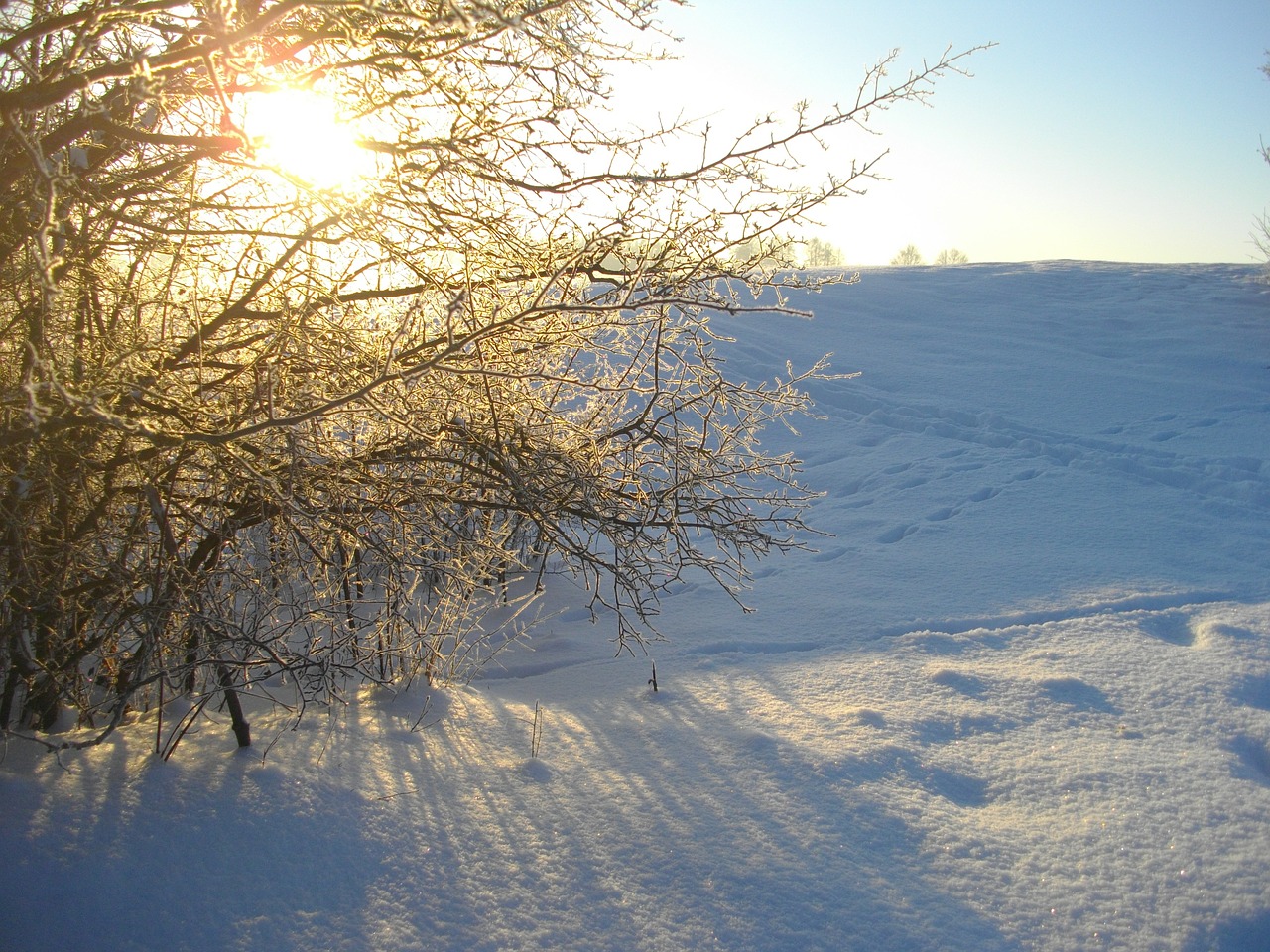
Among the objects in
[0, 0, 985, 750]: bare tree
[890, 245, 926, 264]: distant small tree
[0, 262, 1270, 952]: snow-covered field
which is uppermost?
[890, 245, 926, 264]: distant small tree

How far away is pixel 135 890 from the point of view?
94.7 inches

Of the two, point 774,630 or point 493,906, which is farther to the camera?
point 774,630

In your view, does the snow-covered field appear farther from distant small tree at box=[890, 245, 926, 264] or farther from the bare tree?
distant small tree at box=[890, 245, 926, 264]

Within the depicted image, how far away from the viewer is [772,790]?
10.1 feet

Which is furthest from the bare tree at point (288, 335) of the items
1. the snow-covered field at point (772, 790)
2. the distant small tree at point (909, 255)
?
the distant small tree at point (909, 255)

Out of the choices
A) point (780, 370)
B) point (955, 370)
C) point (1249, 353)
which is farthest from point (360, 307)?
point (1249, 353)

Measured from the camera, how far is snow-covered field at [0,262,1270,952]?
2.41 m

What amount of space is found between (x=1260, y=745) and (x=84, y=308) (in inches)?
203

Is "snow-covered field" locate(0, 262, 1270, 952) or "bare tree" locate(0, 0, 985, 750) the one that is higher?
"bare tree" locate(0, 0, 985, 750)

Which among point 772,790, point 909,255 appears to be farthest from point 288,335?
point 909,255

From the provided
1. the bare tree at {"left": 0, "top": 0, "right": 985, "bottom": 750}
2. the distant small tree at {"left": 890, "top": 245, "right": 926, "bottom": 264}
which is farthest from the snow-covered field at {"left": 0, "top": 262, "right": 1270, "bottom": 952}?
the distant small tree at {"left": 890, "top": 245, "right": 926, "bottom": 264}

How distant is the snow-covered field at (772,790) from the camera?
2.41m

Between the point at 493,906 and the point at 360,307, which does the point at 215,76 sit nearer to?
the point at 360,307

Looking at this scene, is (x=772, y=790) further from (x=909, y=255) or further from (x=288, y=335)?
(x=909, y=255)
